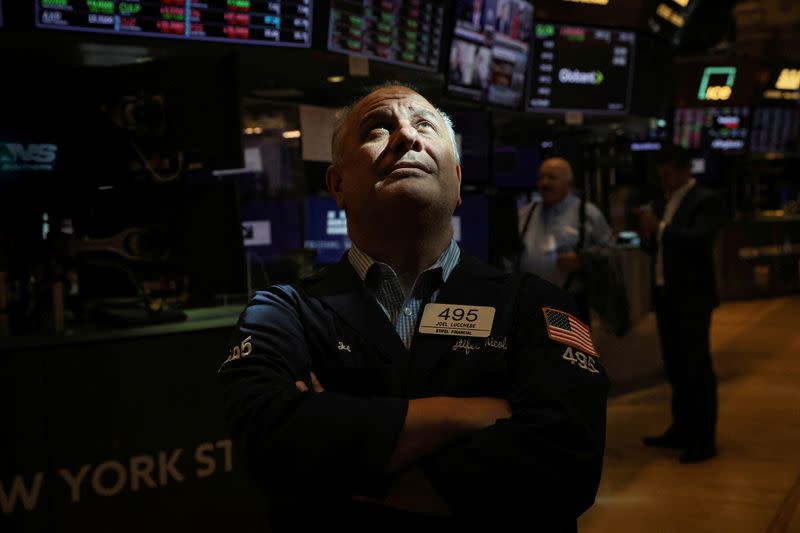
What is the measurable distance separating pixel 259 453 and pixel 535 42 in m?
4.72

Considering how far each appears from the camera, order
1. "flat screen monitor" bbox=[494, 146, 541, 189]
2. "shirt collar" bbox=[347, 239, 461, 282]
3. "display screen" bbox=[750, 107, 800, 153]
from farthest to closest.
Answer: "display screen" bbox=[750, 107, 800, 153] → "flat screen monitor" bbox=[494, 146, 541, 189] → "shirt collar" bbox=[347, 239, 461, 282]

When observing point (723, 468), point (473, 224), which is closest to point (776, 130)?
point (723, 468)

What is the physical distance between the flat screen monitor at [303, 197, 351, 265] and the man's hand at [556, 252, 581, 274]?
1269mm

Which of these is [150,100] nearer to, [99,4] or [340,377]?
[99,4]

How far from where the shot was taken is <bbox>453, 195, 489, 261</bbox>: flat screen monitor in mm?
3900

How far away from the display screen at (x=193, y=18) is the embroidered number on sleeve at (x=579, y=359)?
2452mm

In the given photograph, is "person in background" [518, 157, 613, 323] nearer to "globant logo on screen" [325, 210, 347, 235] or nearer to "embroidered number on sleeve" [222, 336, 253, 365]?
"globant logo on screen" [325, 210, 347, 235]

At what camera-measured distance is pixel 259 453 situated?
1246 millimetres

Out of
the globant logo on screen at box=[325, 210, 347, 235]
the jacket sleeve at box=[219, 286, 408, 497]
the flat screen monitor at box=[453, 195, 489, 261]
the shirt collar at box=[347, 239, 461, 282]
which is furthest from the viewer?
the globant logo on screen at box=[325, 210, 347, 235]

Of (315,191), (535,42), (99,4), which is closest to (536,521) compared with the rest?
(99,4)

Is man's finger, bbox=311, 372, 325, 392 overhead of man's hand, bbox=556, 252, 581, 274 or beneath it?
overhead

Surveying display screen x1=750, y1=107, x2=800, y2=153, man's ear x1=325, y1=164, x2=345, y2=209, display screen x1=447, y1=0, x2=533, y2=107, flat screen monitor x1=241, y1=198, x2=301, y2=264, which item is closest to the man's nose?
man's ear x1=325, y1=164, x2=345, y2=209

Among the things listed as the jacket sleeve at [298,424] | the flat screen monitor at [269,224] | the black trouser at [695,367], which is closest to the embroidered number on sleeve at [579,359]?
the jacket sleeve at [298,424]

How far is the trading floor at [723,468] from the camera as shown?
3.48 metres
